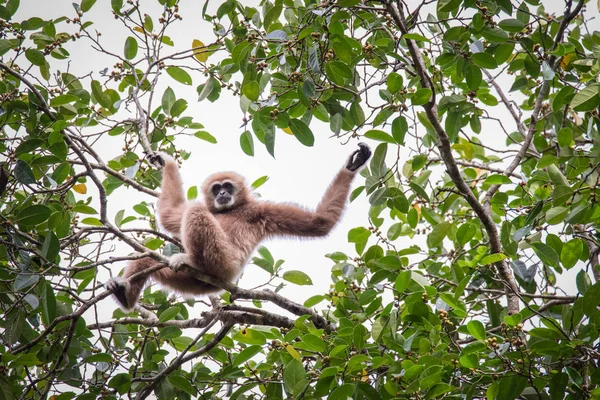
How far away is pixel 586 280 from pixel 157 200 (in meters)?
4.63

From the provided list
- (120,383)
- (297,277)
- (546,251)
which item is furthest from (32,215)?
(546,251)

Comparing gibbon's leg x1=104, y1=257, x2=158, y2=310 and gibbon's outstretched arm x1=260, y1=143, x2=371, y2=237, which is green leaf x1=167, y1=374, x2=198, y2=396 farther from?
gibbon's outstretched arm x1=260, y1=143, x2=371, y2=237

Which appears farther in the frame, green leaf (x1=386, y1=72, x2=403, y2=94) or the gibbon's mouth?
the gibbon's mouth

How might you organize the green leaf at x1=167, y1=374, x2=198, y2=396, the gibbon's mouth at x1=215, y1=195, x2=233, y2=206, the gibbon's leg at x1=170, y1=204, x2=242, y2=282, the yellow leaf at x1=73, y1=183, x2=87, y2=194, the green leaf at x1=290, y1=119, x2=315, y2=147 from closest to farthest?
the green leaf at x1=290, y1=119, x2=315, y2=147 < the green leaf at x1=167, y1=374, x2=198, y2=396 < the gibbon's leg at x1=170, y1=204, x2=242, y2=282 < the yellow leaf at x1=73, y1=183, x2=87, y2=194 < the gibbon's mouth at x1=215, y1=195, x2=233, y2=206

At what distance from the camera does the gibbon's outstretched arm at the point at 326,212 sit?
19.7ft

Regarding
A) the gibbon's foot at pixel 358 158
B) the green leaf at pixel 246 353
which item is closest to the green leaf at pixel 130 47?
the gibbon's foot at pixel 358 158

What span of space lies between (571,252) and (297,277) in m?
2.70

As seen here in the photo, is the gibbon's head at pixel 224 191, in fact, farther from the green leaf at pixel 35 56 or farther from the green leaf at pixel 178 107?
the green leaf at pixel 35 56

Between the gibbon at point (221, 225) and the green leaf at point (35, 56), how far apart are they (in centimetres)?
148

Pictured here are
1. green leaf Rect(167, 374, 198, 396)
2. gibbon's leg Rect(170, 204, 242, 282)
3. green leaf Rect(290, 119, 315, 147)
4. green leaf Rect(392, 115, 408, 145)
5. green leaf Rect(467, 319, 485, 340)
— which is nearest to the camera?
green leaf Rect(467, 319, 485, 340)

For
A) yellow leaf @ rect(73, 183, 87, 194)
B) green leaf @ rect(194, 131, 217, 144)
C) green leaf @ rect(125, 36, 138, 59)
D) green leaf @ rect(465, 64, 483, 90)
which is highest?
green leaf @ rect(125, 36, 138, 59)

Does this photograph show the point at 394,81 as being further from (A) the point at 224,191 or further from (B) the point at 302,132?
(A) the point at 224,191

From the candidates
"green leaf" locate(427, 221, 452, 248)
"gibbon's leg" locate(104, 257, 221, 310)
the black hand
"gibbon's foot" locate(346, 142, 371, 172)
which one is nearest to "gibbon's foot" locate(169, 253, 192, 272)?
"gibbon's leg" locate(104, 257, 221, 310)

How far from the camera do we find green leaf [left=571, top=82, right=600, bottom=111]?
368 centimetres
